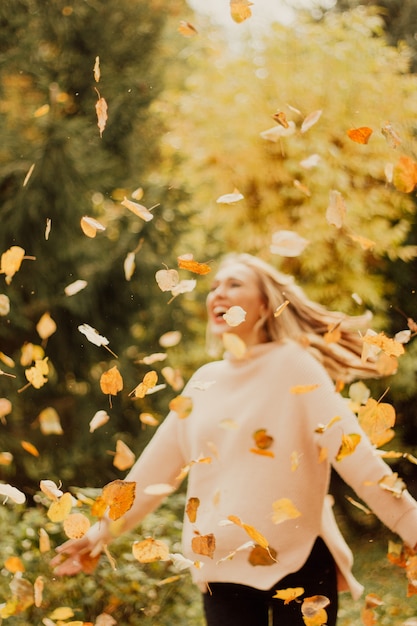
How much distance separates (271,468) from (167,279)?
1.58 ft

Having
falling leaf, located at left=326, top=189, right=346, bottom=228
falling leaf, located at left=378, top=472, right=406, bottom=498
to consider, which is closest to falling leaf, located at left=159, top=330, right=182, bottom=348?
falling leaf, located at left=326, top=189, right=346, bottom=228

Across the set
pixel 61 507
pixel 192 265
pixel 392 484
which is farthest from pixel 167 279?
pixel 392 484

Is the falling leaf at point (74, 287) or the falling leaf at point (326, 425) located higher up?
the falling leaf at point (326, 425)

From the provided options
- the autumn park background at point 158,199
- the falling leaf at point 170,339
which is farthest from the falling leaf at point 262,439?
the falling leaf at point 170,339

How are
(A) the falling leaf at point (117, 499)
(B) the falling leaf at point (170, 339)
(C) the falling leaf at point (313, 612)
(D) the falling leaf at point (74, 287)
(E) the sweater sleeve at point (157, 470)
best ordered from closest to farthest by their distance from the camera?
(C) the falling leaf at point (313, 612) → (A) the falling leaf at point (117, 499) → (E) the sweater sleeve at point (157, 470) → (D) the falling leaf at point (74, 287) → (B) the falling leaf at point (170, 339)

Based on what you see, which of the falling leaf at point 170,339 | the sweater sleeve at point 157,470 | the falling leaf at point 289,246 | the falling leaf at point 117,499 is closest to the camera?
the falling leaf at point 117,499

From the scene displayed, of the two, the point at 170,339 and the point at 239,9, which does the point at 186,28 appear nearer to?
the point at 239,9

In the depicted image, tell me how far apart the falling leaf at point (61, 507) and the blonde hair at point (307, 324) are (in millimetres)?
575

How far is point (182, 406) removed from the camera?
1.86m

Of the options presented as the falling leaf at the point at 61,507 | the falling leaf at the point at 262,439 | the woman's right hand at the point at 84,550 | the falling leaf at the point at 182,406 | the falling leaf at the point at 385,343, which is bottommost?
the woman's right hand at the point at 84,550

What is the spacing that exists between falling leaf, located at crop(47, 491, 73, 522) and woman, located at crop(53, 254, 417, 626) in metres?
0.11

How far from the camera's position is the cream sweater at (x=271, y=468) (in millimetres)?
1654

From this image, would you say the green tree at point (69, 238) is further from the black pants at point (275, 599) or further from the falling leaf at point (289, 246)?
the black pants at point (275, 599)

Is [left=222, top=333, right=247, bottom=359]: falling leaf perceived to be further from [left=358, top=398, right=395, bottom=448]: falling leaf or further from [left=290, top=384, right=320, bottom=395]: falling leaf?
[left=358, top=398, right=395, bottom=448]: falling leaf
